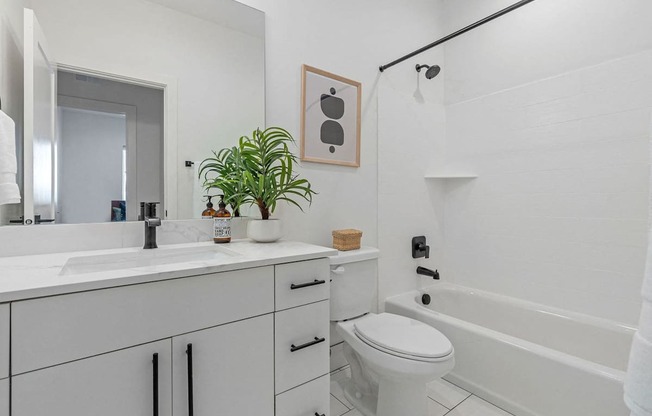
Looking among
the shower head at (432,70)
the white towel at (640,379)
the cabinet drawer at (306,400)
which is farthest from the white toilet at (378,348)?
the shower head at (432,70)

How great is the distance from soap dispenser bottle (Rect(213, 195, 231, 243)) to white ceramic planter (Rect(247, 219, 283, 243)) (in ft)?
0.32

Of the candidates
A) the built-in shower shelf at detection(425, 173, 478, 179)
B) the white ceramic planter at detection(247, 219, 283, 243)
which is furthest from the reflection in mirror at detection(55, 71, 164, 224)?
the built-in shower shelf at detection(425, 173, 478, 179)

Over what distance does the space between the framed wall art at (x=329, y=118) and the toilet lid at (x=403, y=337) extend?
0.94 meters

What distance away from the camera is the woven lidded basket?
5.56 ft

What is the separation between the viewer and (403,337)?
1.41 m

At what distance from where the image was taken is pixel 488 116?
2258 mm

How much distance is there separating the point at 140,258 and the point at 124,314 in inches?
16.1

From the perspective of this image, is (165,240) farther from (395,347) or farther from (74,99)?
(395,347)

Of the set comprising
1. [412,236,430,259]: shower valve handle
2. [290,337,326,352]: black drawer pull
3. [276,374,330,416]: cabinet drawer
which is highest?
[412,236,430,259]: shower valve handle

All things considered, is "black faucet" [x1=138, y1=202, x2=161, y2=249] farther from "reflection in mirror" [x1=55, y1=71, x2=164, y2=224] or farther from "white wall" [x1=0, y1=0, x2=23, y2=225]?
"white wall" [x1=0, y1=0, x2=23, y2=225]

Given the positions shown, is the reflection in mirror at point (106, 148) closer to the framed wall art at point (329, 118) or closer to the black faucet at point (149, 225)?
the black faucet at point (149, 225)

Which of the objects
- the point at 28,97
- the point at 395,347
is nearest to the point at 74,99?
the point at 28,97

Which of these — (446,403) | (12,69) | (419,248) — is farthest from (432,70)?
(12,69)

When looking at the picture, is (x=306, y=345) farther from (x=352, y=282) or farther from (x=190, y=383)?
(x=352, y=282)
